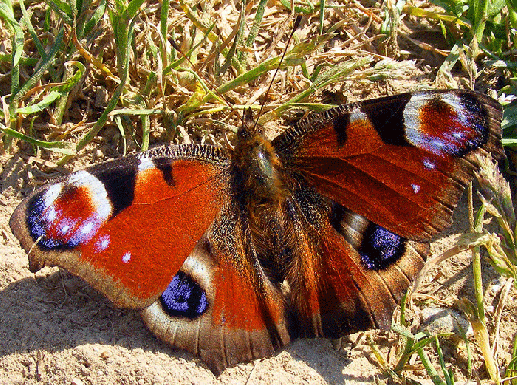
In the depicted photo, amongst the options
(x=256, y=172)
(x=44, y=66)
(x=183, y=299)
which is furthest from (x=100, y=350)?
(x=44, y=66)

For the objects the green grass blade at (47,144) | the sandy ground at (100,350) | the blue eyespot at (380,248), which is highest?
the green grass blade at (47,144)

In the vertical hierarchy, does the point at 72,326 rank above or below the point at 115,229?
below

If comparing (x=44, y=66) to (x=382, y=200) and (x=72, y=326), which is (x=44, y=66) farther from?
(x=382, y=200)

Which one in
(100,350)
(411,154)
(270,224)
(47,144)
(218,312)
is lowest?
(100,350)

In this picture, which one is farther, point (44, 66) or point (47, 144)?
point (44, 66)

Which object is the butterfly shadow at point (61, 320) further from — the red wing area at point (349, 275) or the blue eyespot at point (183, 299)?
the red wing area at point (349, 275)

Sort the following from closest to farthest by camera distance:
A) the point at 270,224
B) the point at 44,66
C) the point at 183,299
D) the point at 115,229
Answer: the point at 115,229 < the point at 183,299 < the point at 270,224 < the point at 44,66

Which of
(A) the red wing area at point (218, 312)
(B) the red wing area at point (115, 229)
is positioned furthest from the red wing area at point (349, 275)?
(B) the red wing area at point (115, 229)

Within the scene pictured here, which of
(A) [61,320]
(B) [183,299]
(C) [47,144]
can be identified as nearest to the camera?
(B) [183,299]
